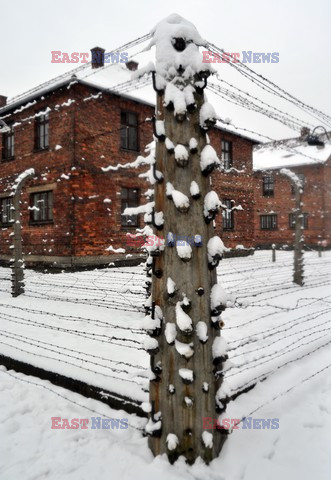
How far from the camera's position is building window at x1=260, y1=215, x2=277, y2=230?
1191 inches

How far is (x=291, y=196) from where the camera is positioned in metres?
29.2

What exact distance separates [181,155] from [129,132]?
13.4 meters

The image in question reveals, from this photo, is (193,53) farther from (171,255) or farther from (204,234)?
(171,255)

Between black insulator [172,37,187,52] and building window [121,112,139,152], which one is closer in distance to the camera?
black insulator [172,37,187,52]

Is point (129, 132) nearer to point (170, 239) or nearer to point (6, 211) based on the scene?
point (6, 211)

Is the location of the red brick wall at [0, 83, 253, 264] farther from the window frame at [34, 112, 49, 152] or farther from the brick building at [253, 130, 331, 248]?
the brick building at [253, 130, 331, 248]

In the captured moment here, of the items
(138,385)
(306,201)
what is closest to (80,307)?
(138,385)

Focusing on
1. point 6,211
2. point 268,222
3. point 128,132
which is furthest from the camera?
point 268,222

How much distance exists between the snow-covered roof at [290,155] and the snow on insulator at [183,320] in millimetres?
26766

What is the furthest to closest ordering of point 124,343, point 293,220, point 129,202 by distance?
point 293,220 < point 129,202 < point 124,343

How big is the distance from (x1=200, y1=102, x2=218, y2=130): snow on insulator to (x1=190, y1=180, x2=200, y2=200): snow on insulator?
39 cm

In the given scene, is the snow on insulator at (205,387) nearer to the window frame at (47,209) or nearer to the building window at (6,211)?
the window frame at (47,209)

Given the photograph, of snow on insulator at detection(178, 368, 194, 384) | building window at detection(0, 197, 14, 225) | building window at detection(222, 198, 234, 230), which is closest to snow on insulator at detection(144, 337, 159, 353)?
snow on insulator at detection(178, 368, 194, 384)

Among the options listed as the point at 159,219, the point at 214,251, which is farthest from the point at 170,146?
the point at 214,251
